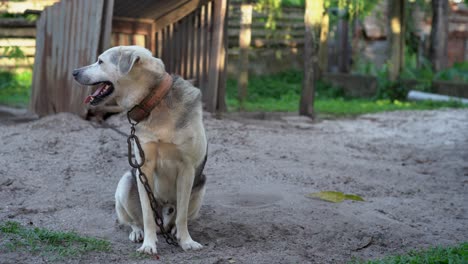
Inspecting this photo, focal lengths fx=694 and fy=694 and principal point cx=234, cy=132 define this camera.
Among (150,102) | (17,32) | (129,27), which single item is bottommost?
(150,102)

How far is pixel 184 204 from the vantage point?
5430 millimetres

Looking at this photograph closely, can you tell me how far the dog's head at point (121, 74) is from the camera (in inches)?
201

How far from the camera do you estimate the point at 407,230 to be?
603 cm

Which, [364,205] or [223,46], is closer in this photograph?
[364,205]

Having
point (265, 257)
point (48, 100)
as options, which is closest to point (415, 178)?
point (265, 257)

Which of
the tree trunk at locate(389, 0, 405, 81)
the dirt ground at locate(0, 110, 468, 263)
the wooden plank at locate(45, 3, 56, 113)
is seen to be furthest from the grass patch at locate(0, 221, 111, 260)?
the tree trunk at locate(389, 0, 405, 81)

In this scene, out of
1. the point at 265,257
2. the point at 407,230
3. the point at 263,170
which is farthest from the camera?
the point at 263,170

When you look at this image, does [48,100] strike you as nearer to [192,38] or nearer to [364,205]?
[192,38]

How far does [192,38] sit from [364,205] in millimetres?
6265

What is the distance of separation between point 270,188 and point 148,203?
229 centimetres

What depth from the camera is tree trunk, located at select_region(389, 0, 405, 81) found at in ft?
59.6

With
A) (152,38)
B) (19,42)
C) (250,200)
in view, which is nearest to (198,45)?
(152,38)

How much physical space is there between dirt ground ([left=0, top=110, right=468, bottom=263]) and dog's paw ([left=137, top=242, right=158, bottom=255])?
8 cm

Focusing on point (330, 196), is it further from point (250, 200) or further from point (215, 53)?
point (215, 53)
